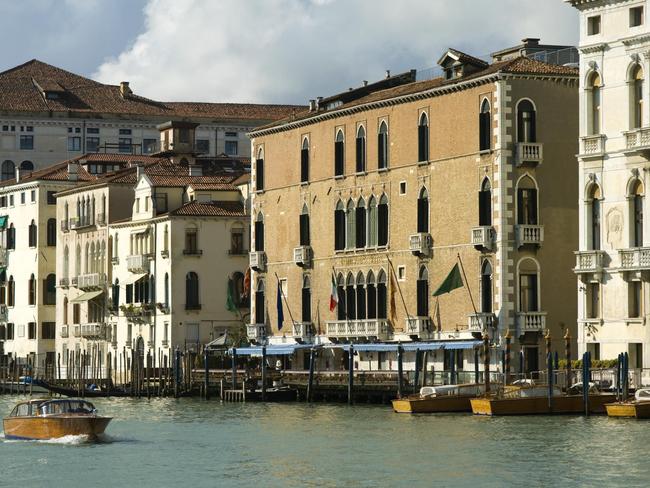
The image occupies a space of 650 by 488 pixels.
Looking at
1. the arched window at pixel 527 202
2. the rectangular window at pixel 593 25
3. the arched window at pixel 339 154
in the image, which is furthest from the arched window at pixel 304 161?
the rectangular window at pixel 593 25

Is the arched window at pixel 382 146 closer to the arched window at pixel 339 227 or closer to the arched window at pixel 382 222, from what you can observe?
the arched window at pixel 382 222

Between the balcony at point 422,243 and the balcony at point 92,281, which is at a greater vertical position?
the balcony at point 422,243

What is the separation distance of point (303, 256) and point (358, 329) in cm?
524

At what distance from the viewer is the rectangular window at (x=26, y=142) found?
12062 centimetres

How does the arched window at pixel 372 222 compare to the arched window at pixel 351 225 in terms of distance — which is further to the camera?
the arched window at pixel 351 225

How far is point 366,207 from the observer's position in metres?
80.2

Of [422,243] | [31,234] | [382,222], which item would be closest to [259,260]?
[382,222]

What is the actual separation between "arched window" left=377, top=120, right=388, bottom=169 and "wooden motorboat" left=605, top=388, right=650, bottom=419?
20.6m

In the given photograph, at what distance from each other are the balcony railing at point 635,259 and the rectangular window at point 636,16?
6573 mm

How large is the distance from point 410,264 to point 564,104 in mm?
8408

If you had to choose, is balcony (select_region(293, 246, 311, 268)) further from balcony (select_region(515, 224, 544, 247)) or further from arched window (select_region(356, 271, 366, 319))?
balcony (select_region(515, 224, 544, 247))

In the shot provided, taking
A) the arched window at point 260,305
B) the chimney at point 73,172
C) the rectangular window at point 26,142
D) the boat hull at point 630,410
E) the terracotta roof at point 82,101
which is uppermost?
the terracotta roof at point 82,101

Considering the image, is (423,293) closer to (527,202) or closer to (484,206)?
(484,206)

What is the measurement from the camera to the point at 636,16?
65.9 meters
